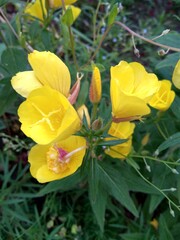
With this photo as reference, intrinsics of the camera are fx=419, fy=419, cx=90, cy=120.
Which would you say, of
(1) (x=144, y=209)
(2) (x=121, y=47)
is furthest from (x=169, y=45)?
(2) (x=121, y=47)

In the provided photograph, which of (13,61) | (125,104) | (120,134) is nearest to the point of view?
(125,104)

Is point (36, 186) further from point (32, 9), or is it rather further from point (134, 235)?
point (32, 9)

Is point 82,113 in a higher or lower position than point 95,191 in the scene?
higher

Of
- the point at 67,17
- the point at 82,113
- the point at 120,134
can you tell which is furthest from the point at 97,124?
the point at 67,17

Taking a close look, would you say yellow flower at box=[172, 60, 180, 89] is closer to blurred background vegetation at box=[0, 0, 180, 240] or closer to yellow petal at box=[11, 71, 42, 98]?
blurred background vegetation at box=[0, 0, 180, 240]

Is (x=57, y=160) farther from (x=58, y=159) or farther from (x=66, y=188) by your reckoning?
(x=66, y=188)

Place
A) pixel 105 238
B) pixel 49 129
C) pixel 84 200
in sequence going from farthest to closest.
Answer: pixel 84 200
pixel 105 238
pixel 49 129
